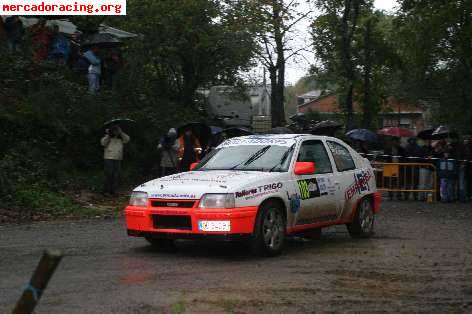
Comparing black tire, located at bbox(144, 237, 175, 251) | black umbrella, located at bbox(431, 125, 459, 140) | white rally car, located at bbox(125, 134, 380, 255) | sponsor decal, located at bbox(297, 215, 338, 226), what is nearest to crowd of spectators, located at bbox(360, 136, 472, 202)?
black umbrella, located at bbox(431, 125, 459, 140)

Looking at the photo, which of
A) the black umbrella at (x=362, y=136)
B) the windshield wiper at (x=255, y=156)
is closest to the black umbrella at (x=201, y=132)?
the black umbrella at (x=362, y=136)

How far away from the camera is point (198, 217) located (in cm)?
937

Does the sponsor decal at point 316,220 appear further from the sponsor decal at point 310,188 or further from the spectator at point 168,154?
the spectator at point 168,154

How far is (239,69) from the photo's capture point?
85.6 ft

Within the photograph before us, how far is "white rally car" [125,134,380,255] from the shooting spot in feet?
30.8

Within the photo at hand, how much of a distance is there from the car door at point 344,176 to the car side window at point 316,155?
0.17 meters

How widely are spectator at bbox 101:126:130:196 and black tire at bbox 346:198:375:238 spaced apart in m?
7.31

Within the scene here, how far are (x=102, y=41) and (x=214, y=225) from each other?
11850 mm

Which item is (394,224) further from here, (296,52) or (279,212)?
(296,52)

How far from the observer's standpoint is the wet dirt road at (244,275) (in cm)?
700

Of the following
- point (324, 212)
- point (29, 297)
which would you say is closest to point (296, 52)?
point (324, 212)

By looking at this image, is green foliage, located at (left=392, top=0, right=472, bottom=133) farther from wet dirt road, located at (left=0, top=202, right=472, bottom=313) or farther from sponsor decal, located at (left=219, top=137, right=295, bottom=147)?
sponsor decal, located at (left=219, top=137, right=295, bottom=147)

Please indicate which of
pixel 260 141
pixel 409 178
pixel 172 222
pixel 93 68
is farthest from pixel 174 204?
pixel 409 178

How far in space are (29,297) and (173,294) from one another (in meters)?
4.01
